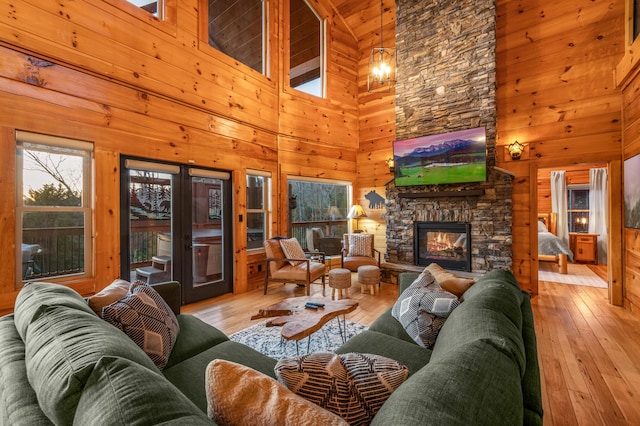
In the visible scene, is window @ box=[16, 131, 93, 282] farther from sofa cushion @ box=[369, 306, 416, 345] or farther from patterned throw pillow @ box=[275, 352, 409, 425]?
patterned throw pillow @ box=[275, 352, 409, 425]

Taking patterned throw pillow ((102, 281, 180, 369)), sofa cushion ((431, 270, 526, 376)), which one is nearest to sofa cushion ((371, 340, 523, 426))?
sofa cushion ((431, 270, 526, 376))

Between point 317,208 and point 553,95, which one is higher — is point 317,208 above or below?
below

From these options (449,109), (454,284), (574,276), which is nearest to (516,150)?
(449,109)

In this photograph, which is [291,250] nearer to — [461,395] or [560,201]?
[461,395]

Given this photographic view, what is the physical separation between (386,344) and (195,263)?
336 cm

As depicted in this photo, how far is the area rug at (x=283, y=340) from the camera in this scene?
2.77 metres

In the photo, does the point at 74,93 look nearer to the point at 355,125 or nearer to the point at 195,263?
the point at 195,263

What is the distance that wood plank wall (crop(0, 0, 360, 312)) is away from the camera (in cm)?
285

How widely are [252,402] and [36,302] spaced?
1.18 meters

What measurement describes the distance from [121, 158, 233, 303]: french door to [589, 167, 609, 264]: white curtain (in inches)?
330

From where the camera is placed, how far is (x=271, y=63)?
5.36 meters

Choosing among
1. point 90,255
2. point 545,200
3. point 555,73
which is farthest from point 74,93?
point 545,200

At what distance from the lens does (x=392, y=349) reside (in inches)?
71.9

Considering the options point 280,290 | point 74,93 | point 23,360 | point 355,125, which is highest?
point 355,125
